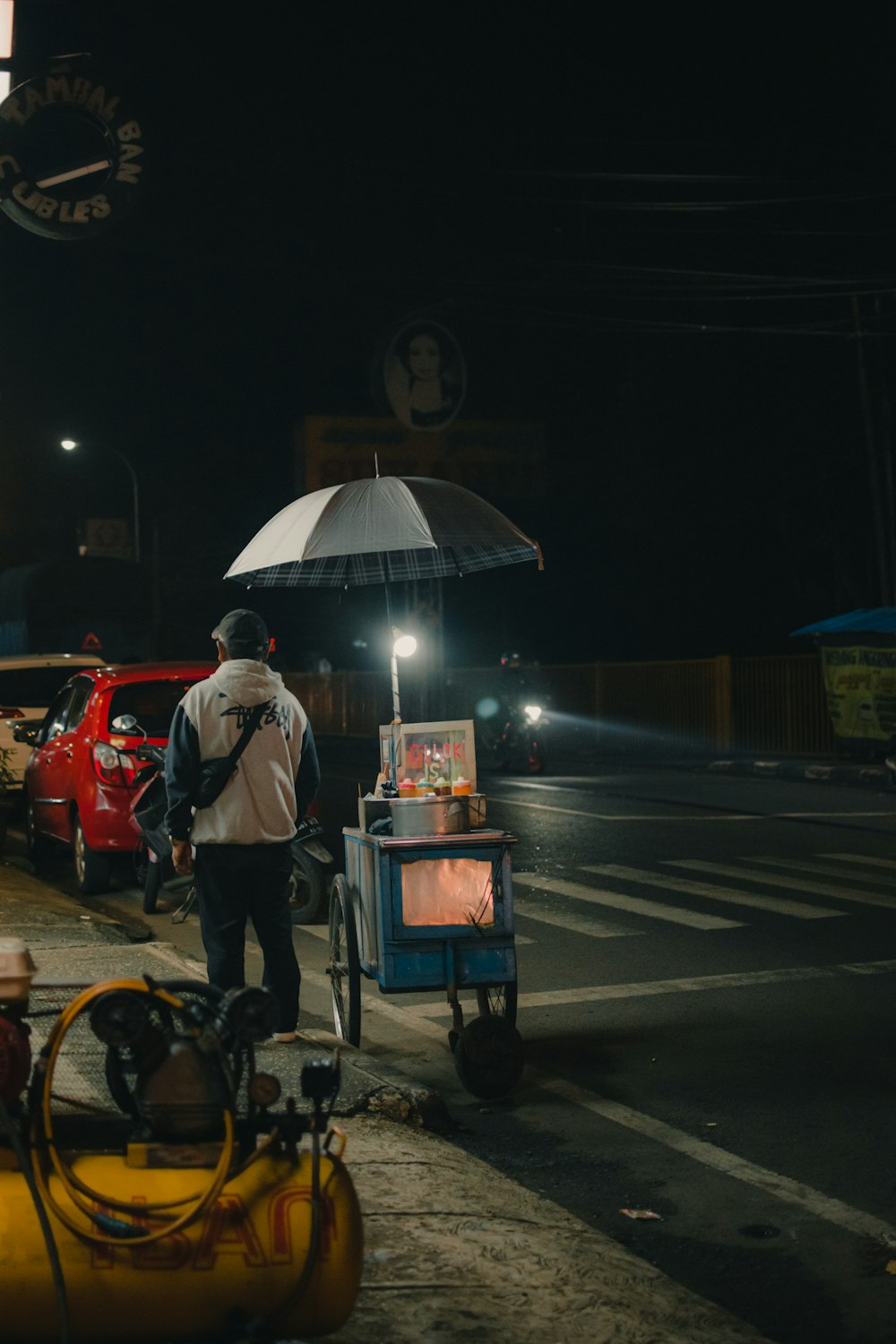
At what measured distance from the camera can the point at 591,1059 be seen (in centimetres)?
659

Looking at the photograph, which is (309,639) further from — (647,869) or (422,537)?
(422,537)

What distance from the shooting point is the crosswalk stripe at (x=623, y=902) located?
31.9ft

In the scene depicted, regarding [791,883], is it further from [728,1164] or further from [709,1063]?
[728,1164]

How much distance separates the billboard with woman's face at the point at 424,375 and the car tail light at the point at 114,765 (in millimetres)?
11081

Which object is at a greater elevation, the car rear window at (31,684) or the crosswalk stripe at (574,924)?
the car rear window at (31,684)

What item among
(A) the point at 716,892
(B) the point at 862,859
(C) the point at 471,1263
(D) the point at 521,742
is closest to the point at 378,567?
(A) the point at 716,892

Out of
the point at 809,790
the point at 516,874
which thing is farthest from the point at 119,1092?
the point at 809,790

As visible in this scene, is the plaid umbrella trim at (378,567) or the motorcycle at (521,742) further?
the motorcycle at (521,742)

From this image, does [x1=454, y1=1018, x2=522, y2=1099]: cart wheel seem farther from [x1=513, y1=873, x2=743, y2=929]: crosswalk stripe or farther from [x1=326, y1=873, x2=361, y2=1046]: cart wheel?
[x1=513, y1=873, x2=743, y2=929]: crosswalk stripe

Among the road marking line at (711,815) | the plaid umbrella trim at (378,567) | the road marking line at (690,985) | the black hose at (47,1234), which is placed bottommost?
the road marking line at (690,985)

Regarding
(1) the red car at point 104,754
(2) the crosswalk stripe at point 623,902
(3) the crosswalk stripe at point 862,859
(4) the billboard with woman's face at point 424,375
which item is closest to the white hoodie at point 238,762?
(2) the crosswalk stripe at point 623,902

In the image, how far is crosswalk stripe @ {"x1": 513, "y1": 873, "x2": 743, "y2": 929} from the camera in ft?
31.9

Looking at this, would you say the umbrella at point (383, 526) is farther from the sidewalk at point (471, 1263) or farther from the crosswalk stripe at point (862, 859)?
the crosswalk stripe at point (862, 859)

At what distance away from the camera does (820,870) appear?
12258mm
